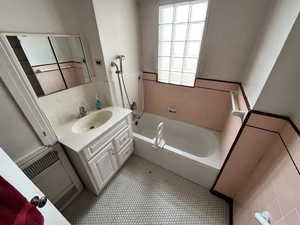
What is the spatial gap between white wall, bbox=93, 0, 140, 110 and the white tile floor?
1.11 meters

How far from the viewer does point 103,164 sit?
4.34ft

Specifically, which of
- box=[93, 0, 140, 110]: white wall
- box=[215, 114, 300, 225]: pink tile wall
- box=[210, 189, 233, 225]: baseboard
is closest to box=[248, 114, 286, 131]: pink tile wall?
box=[215, 114, 300, 225]: pink tile wall

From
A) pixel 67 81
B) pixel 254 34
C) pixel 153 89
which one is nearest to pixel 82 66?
pixel 67 81

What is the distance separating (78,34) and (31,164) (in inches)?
50.9

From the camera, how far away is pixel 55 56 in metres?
1.18

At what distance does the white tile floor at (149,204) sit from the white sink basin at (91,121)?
74cm

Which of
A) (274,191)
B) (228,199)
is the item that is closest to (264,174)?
(274,191)

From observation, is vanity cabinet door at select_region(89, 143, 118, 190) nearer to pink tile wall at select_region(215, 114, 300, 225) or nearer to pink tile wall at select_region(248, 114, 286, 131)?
pink tile wall at select_region(215, 114, 300, 225)

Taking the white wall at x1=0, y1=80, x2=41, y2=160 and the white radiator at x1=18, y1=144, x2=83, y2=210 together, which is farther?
the white radiator at x1=18, y1=144, x2=83, y2=210

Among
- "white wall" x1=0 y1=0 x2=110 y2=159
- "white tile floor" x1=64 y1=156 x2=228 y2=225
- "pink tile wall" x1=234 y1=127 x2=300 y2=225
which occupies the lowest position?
"white tile floor" x1=64 y1=156 x2=228 y2=225

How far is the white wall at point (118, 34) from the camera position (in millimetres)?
1268

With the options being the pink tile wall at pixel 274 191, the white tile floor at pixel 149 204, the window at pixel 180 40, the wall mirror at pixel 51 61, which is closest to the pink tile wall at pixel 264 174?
the pink tile wall at pixel 274 191

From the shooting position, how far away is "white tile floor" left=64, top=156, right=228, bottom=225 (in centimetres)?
124

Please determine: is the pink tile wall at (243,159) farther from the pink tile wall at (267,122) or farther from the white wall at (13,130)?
the white wall at (13,130)
